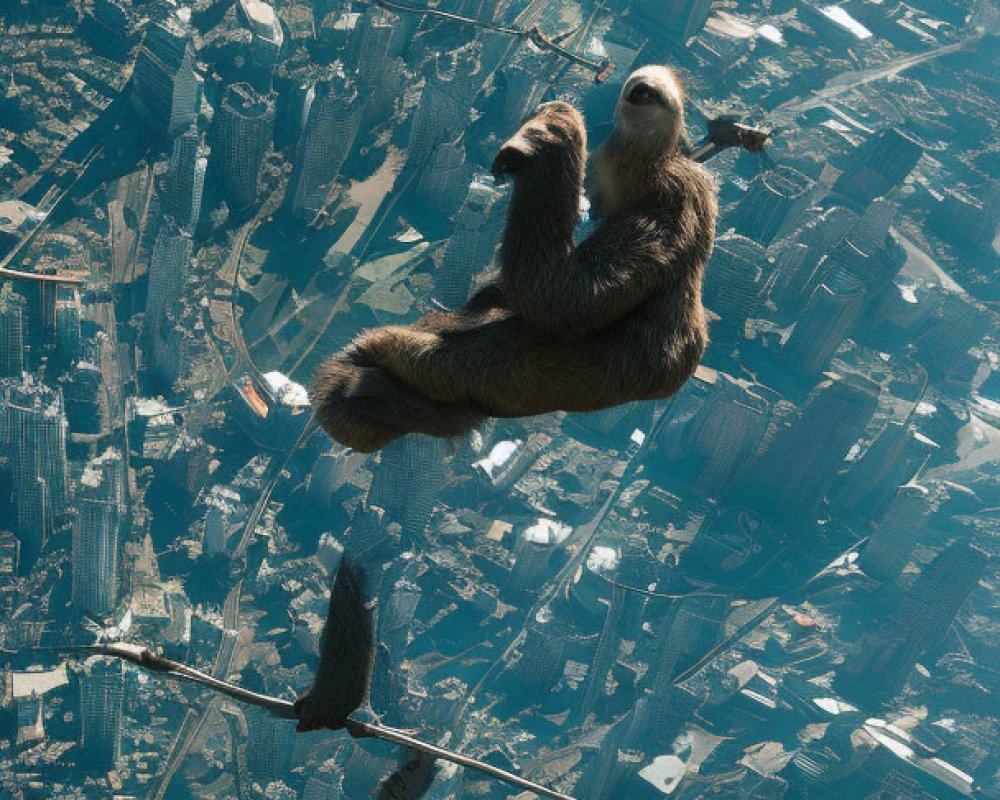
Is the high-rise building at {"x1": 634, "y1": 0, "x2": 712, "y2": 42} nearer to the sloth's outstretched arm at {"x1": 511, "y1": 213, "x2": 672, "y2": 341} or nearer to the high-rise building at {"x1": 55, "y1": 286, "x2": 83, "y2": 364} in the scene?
the high-rise building at {"x1": 55, "y1": 286, "x2": 83, "y2": 364}

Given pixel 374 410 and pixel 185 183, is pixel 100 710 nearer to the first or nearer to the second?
pixel 185 183

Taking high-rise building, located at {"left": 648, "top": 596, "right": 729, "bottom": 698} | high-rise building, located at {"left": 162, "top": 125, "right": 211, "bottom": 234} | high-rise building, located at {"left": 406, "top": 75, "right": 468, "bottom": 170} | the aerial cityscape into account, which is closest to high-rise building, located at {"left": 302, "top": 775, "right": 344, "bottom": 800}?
the aerial cityscape

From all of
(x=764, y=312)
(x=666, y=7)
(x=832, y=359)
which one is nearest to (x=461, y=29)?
(x=666, y=7)

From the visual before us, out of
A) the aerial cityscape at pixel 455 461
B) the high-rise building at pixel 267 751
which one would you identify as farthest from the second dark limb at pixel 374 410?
the high-rise building at pixel 267 751

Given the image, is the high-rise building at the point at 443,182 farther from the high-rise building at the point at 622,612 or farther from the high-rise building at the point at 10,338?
the high-rise building at the point at 10,338

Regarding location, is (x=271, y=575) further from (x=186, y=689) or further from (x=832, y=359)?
(x=832, y=359)

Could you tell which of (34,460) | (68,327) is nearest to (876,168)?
(68,327)

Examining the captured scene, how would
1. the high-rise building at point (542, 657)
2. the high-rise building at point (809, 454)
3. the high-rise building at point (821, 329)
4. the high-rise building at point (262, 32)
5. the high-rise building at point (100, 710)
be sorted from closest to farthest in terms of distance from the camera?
the high-rise building at point (100, 710), the high-rise building at point (542, 657), the high-rise building at point (262, 32), the high-rise building at point (809, 454), the high-rise building at point (821, 329)
